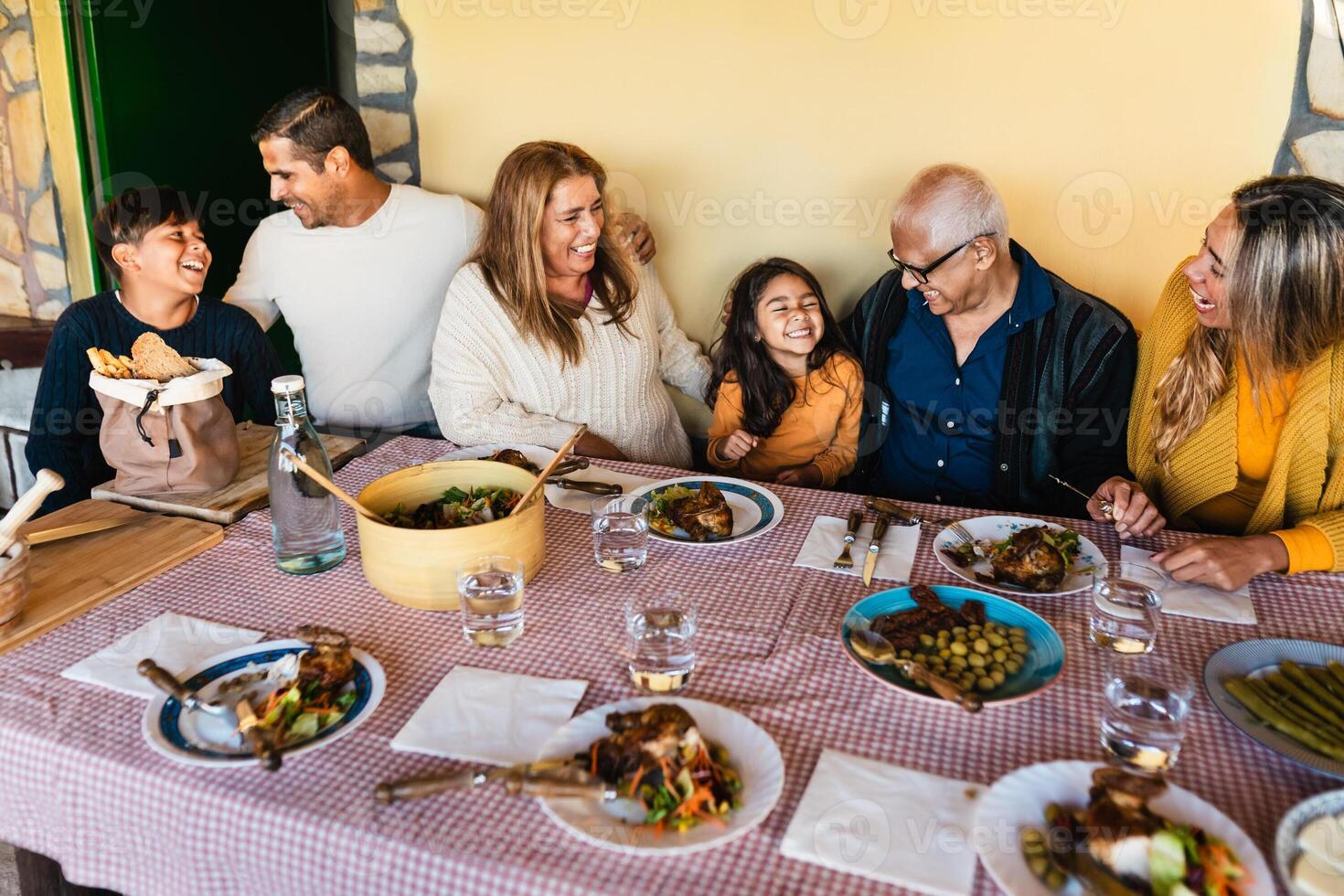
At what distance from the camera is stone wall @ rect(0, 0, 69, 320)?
330 centimetres

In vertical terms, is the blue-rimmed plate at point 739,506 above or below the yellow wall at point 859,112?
below

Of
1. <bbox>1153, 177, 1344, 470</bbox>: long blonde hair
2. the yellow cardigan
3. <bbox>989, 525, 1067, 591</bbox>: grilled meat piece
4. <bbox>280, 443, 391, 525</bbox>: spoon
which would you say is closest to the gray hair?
the yellow cardigan

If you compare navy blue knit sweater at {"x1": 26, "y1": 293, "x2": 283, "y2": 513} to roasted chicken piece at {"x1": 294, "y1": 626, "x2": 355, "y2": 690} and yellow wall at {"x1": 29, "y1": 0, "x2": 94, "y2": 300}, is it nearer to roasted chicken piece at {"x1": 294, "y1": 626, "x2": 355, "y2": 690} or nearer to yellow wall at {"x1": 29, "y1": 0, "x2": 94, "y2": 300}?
yellow wall at {"x1": 29, "y1": 0, "x2": 94, "y2": 300}

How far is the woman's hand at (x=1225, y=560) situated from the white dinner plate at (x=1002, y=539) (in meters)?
0.11

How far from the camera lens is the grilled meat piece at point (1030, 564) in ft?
5.34

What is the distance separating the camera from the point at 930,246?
2.41 m

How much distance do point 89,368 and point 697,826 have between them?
2.09 m

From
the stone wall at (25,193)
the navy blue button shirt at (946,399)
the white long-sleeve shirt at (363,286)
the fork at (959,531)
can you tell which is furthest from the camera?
the stone wall at (25,193)

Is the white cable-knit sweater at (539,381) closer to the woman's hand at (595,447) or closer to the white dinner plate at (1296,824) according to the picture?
the woman's hand at (595,447)

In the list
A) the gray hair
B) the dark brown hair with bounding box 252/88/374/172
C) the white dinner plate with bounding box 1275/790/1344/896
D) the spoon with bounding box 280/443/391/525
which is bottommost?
the white dinner plate with bounding box 1275/790/1344/896

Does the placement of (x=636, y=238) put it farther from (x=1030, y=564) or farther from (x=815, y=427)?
(x=1030, y=564)

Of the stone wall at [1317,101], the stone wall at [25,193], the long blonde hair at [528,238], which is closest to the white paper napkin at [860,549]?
the long blonde hair at [528,238]

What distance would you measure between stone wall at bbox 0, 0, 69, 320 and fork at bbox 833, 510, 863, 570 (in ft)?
10.1

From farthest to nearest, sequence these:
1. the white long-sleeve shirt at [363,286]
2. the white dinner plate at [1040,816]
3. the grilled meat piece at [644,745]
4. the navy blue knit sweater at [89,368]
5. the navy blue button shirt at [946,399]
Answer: the white long-sleeve shirt at [363,286]
the navy blue button shirt at [946,399]
the navy blue knit sweater at [89,368]
the grilled meat piece at [644,745]
the white dinner plate at [1040,816]
